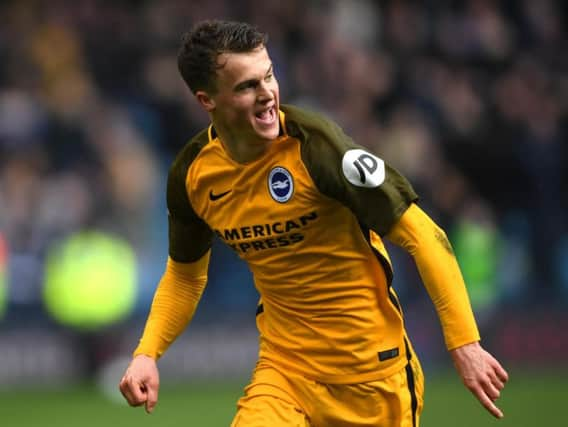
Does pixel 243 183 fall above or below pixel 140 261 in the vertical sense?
above

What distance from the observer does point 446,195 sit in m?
13.3

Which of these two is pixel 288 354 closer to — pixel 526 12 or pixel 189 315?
pixel 189 315

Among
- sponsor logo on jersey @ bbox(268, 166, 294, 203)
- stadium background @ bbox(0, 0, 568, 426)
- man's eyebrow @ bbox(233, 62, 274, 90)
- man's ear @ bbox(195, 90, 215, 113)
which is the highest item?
man's eyebrow @ bbox(233, 62, 274, 90)

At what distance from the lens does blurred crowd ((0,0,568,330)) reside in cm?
Result: 1279

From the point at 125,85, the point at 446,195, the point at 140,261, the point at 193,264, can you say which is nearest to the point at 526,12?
the point at 446,195

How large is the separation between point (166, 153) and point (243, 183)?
8135 millimetres

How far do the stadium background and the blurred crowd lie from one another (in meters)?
0.02

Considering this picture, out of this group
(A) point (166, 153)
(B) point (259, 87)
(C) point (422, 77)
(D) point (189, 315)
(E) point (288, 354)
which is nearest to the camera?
(B) point (259, 87)

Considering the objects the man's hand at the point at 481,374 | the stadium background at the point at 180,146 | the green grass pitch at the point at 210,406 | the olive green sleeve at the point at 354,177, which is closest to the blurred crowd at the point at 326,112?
the stadium background at the point at 180,146

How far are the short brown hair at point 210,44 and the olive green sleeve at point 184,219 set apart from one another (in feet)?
1.16

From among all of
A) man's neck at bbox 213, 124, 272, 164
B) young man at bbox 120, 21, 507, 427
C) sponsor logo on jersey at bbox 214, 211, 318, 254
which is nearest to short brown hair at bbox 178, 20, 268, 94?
young man at bbox 120, 21, 507, 427

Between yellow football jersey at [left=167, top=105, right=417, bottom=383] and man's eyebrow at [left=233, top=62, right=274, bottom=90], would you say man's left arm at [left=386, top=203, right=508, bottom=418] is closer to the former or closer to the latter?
yellow football jersey at [left=167, top=105, right=417, bottom=383]

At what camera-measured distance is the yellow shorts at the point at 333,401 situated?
18.6 feet

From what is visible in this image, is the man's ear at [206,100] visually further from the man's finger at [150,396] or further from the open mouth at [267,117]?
the man's finger at [150,396]
